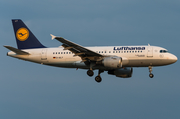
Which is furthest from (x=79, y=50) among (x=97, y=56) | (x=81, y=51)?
(x=97, y=56)

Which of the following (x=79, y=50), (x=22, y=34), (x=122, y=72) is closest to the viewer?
(x=79, y=50)

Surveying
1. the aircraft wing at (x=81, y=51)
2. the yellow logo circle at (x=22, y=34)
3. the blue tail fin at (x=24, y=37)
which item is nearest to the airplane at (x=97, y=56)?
the aircraft wing at (x=81, y=51)

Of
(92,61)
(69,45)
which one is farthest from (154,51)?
(69,45)

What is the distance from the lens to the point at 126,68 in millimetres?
46031

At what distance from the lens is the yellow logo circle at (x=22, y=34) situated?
152 feet

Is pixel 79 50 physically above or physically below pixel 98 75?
above

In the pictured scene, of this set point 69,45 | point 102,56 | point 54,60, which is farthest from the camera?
point 54,60

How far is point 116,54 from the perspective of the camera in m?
41.6

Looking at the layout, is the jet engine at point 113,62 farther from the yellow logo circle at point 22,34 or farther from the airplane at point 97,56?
the yellow logo circle at point 22,34

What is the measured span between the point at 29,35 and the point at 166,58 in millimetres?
19917

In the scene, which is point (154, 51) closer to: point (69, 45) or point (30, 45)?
point (69, 45)

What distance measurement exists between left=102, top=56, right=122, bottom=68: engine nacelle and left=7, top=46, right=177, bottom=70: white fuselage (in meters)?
1.63

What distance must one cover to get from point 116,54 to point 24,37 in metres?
14.2

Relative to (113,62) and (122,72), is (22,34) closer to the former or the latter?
(113,62)
